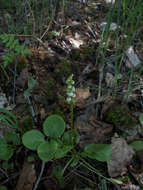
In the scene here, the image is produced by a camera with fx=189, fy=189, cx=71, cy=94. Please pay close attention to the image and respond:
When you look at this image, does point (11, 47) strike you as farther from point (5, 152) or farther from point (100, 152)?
point (100, 152)

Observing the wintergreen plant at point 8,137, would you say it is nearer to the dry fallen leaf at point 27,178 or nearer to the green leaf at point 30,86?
the dry fallen leaf at point 27,178

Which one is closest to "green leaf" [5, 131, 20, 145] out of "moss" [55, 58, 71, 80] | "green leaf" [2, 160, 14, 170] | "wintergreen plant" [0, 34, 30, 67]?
Result: "green leaf" [2, 160, 14, 170]

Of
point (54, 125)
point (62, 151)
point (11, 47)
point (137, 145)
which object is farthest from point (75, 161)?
point (11, 47)

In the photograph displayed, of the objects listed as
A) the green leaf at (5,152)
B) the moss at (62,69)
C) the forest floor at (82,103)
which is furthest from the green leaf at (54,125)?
the moss at (62,69)

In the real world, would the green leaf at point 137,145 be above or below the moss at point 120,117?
below

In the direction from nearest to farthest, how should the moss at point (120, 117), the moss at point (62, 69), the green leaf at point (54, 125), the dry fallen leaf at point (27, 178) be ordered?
the dry fallen leaf at point (27, 178)
the green leaf at point (54, 125)
the moss at point (120, 117)
the moss at point (62, 69)

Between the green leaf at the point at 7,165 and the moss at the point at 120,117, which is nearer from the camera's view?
the green leaf at the point at 7,165
